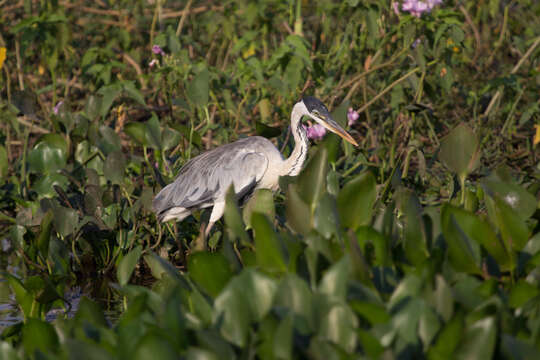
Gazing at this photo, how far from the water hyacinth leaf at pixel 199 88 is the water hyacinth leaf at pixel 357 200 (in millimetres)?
2218

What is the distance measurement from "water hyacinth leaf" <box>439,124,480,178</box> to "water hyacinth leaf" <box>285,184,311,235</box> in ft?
2.57

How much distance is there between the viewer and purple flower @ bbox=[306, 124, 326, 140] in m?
5.13

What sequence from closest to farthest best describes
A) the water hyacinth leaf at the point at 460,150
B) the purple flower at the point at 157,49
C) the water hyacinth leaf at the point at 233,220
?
the water hyacinth leaf at the point at 233,220, the water hyacinth leaf at the point at 460,150, the purple flower at the point at 157,49

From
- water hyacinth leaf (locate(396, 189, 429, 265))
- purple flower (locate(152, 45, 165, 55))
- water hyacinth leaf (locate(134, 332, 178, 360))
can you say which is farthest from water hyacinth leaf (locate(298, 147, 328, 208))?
purple flower (locate(152, 45, 165, 55))

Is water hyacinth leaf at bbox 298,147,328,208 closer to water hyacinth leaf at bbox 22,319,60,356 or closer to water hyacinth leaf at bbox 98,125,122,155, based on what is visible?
water hyacinth leaf at bbox 22,319,60,356

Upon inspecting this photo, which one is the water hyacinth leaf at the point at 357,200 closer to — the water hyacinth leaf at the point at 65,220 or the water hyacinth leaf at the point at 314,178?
the water hyacinth leaf at the point at 314,178

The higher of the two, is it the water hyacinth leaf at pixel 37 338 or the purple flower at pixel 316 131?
the water hyacinth leaf at pixel 37 338

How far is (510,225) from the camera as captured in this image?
9.13 ft

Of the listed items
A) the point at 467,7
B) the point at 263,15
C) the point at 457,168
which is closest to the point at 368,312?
the point at 457,168

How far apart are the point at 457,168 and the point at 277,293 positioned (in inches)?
56.8

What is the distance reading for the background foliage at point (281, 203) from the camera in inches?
86.9

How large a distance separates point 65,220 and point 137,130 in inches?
32.9

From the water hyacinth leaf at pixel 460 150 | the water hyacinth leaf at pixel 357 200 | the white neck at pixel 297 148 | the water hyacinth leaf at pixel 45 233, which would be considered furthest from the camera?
the white neck at pixel 297 148

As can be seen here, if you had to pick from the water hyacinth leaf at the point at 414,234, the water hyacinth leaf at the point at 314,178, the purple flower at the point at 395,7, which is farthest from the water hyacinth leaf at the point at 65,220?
the purple flower at the point at 395,7
